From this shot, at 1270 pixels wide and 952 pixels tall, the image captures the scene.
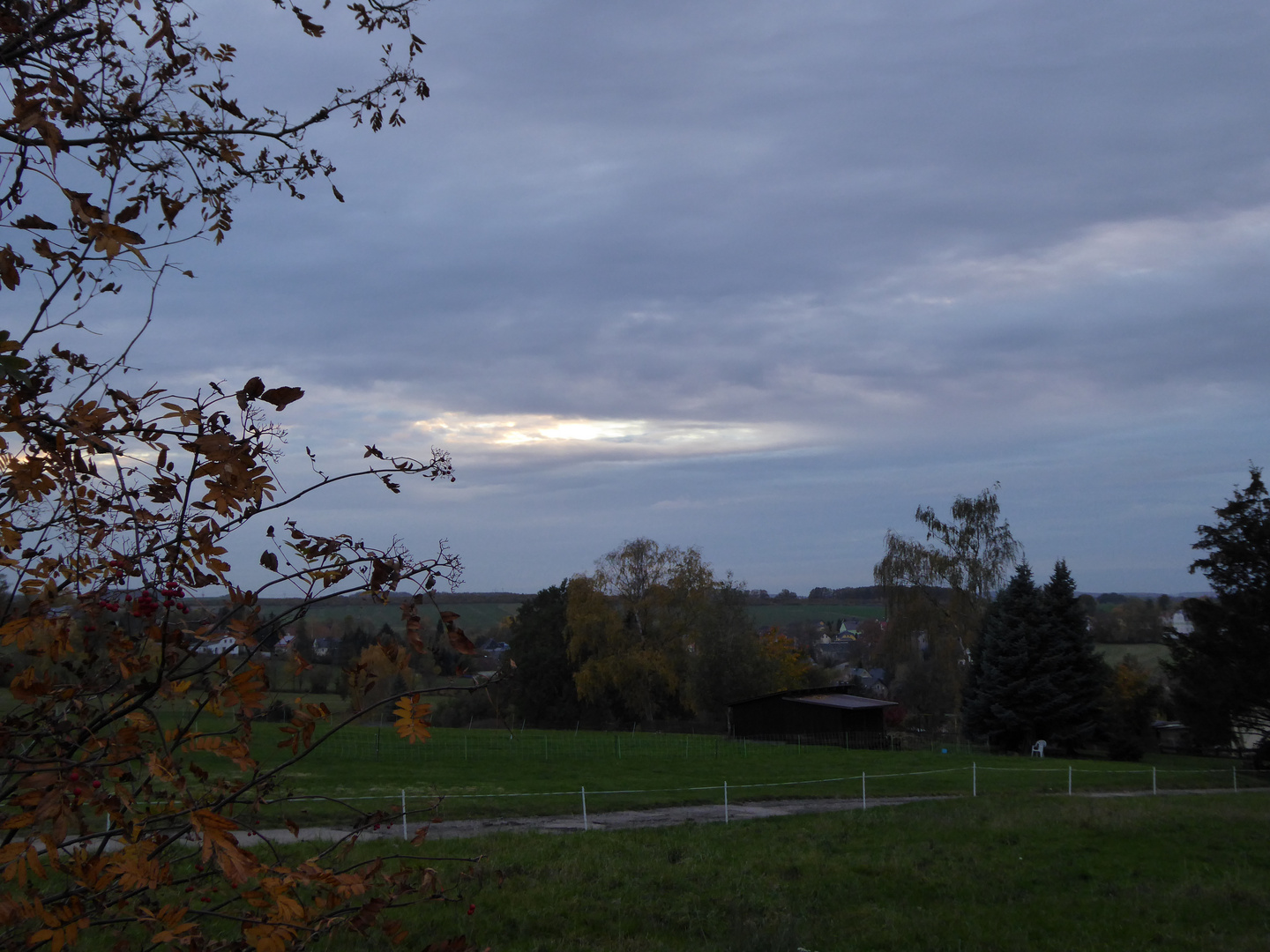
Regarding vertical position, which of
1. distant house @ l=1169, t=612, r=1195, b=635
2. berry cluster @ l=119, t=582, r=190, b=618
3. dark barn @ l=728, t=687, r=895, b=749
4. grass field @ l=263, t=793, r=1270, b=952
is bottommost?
dark barn @ l=728, t=687, r=895, b=749

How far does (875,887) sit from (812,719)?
102 ft

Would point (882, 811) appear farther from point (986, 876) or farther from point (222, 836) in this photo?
point (222, 836)

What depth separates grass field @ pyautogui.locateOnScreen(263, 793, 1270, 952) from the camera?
9.32 metres

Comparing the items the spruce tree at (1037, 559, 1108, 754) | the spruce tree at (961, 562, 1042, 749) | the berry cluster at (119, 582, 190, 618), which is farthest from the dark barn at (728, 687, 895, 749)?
the berry cluster at (119, 582, 190, 618)

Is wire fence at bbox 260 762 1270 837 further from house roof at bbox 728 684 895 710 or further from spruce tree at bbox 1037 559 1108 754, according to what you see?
house roof at bbox 728 684 895 710

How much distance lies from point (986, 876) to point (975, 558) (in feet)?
117

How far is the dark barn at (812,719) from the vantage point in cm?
4066

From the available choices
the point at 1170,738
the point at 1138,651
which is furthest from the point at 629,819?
the point at 1138,651

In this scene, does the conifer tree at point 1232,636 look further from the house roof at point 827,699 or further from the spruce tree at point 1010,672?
the house roof at point 827,699

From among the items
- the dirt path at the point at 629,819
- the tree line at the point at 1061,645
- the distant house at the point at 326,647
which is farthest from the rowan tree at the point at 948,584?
the distant house at the point at 326,647

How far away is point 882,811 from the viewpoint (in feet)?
61.1

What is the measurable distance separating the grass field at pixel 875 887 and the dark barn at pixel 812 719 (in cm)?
2371

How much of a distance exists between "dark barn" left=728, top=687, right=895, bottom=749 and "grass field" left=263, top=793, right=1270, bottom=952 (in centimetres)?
2371

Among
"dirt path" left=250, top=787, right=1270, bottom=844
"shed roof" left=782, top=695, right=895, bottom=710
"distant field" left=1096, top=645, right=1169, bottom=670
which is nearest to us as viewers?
"dirt path" left=250, top=787, right=1270, bottom=844
